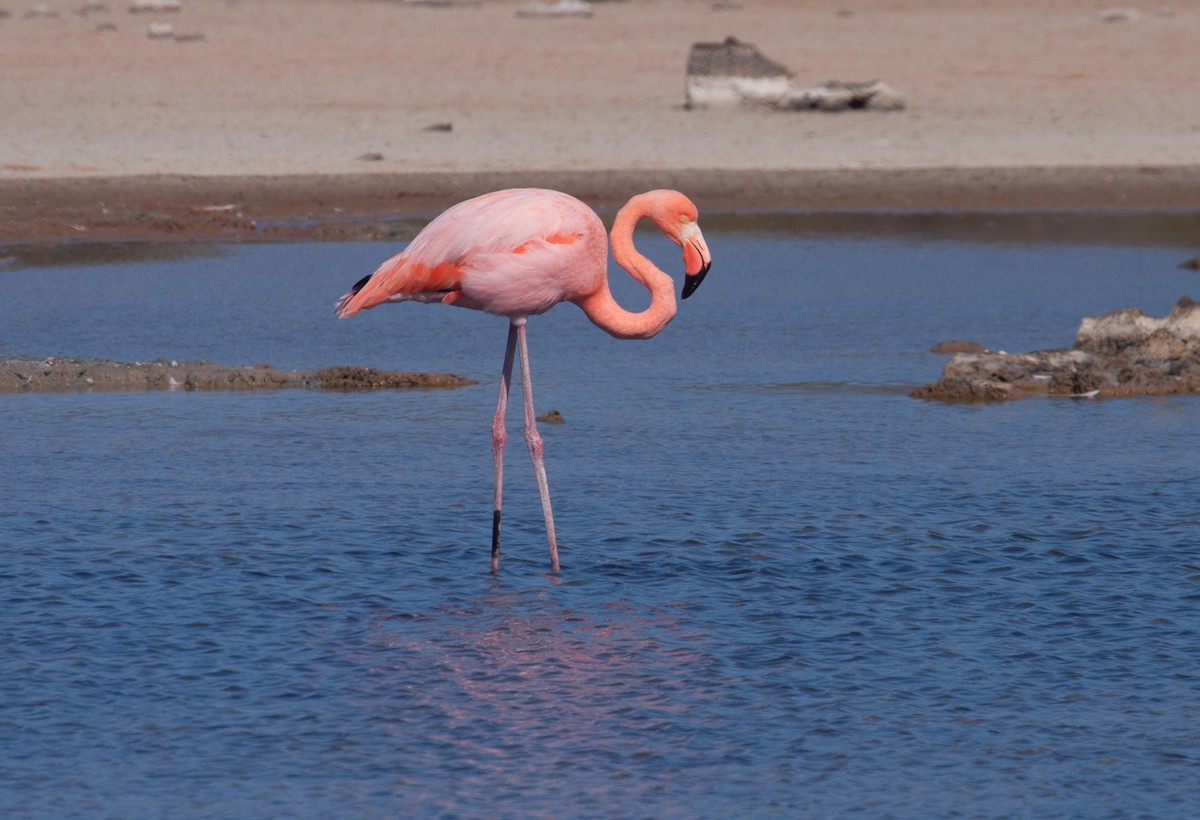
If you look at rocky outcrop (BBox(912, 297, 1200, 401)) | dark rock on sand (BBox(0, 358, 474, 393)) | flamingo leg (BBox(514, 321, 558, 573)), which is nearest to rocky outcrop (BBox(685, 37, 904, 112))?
rocky outcrop (BBox(912, 297, 1200, 401))

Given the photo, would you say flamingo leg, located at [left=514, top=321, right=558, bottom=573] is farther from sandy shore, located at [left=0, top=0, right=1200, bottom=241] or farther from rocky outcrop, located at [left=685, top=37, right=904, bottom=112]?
rocky outcrop, located at [left=685, top=37, right=904, bottom=112]

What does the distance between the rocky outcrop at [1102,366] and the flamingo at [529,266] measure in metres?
3.35

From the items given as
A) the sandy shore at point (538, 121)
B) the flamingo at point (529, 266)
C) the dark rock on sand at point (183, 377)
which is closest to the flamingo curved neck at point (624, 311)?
the flamingo at point (529, 266)

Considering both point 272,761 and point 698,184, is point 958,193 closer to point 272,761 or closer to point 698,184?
point 698,184

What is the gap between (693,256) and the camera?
730cm

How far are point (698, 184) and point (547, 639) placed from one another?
13073mm

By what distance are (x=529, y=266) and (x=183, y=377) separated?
157 inches

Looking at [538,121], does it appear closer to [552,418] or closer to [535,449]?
[552,418]

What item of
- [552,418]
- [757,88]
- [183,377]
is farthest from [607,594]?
[757,88]

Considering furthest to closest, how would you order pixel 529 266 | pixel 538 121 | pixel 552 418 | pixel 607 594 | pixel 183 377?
pixel 538 121 → pixel 183 377 → pixel 552 418 → pixel 529 266 → pixel 607 594

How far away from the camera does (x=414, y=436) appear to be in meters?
9.16

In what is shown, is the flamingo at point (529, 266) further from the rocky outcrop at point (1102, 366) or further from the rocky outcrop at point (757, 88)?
the rocky outcrop at point (757, 88)

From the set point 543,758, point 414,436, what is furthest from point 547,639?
point 414,436

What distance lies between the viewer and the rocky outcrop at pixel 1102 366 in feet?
33.3
